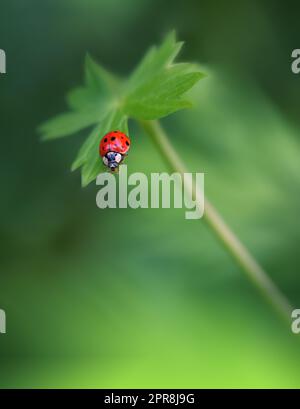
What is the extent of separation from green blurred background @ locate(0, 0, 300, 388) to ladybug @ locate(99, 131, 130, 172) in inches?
29.2

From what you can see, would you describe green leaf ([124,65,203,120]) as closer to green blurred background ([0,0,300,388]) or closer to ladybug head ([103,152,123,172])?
ladybug head ([103,152,123,172])

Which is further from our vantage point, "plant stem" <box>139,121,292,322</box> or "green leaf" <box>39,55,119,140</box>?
"green leaf" <box>39,55,119,140</box>

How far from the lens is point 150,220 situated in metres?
1.91

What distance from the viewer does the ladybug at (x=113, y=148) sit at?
99cm

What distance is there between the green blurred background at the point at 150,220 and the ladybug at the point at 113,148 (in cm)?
Answer: 74

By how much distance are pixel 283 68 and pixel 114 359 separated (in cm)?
98

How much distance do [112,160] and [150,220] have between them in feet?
2.93

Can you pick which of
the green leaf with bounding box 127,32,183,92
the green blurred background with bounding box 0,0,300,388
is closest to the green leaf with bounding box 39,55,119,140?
the green leaf with bounding box 127,32,183,92

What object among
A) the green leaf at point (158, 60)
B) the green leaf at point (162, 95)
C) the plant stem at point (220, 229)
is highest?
the green leaf at point (158, 60)

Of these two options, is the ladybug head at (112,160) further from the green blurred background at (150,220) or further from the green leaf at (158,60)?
the green blurred background at (150,220)

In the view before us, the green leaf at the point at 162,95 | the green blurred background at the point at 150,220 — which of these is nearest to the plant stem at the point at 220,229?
the green leaf at the point at 162,95

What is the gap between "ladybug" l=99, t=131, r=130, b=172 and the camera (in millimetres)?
992

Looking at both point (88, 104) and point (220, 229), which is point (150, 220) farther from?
point (220, 229)

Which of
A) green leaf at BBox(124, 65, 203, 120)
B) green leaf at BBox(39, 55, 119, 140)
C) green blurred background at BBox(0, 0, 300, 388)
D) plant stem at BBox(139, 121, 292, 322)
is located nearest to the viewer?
green leaf at BBox(124, 65, 203, 120)
